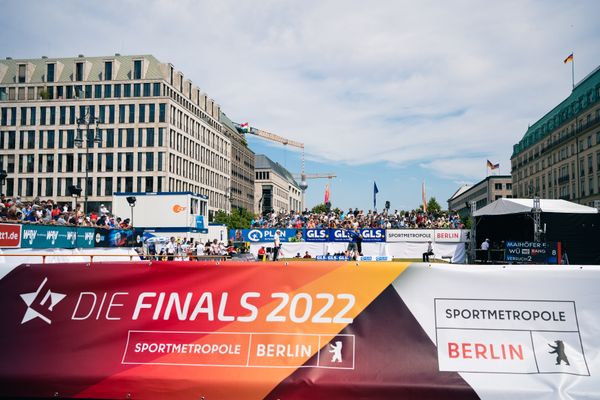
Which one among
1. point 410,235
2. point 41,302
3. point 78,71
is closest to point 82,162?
point 78,71

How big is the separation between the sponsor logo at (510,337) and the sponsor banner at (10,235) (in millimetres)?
17469

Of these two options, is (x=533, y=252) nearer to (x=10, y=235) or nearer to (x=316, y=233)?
(x=316, y=233)

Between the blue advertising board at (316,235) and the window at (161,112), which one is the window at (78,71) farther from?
the blue advertising board at (316,235)

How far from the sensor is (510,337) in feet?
14.1

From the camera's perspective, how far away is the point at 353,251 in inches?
1045

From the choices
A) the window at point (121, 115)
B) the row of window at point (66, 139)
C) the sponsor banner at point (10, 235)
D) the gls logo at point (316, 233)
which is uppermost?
the window at point (121, 115)

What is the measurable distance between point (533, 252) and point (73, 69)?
79195 mm

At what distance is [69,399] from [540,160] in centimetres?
10423

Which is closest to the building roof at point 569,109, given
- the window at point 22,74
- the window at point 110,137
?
the window at point 110,137

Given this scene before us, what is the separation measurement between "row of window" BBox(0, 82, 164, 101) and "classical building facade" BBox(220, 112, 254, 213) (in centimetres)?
3125

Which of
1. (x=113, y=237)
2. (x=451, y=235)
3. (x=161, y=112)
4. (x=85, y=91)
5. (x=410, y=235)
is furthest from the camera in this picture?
(x=161, y=112)

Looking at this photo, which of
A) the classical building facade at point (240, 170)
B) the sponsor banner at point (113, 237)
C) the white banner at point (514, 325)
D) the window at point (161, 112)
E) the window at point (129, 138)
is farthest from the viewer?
the classical building facade at point (240, 170)

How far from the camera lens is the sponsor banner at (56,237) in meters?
17.4

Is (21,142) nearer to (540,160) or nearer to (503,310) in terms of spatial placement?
(503,310)
